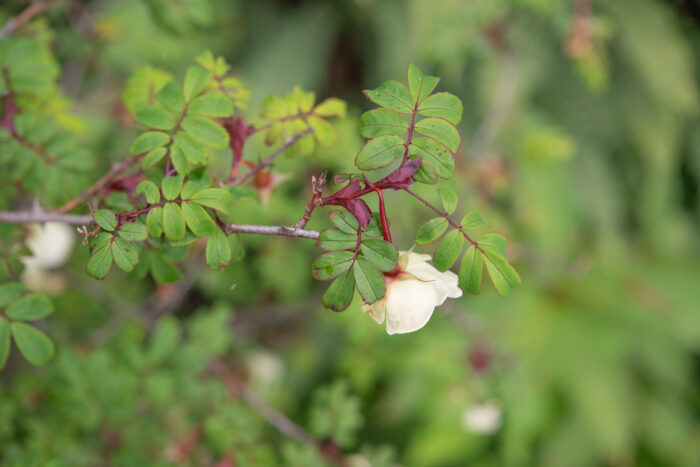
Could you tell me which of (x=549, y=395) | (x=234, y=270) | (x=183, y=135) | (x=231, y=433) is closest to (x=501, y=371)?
(x=231, y=433)

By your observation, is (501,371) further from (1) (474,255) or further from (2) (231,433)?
(1) (474,255)

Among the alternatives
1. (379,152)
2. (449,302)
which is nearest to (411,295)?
(379,152)

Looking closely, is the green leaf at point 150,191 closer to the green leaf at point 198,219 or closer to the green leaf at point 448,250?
the green leaf at point 198,219

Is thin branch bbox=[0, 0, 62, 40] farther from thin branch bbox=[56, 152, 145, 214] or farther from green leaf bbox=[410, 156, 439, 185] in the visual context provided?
green leaf bbox=[410, 156, 439, 185]

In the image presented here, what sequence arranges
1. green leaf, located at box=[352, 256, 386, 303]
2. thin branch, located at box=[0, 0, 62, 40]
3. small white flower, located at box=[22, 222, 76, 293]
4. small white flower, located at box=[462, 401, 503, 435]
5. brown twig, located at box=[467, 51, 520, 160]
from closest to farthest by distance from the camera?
green leaf, located at box=[352, 256, 386, 303] → thin branch, located at box=[0, 0, 62, 40] → small white flower, located at box=[22, 222, 76, 293] → small white flower, located at box=[462, 401, 503, 435] → brown twig, located at box=[467, 51, 520, 160]

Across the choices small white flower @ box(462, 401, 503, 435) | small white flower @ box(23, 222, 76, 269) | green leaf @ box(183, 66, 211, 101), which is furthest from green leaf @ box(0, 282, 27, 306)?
small white flower @ box(462, 401, 503, 435)

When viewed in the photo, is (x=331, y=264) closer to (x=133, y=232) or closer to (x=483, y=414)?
(x=133, y=232)
